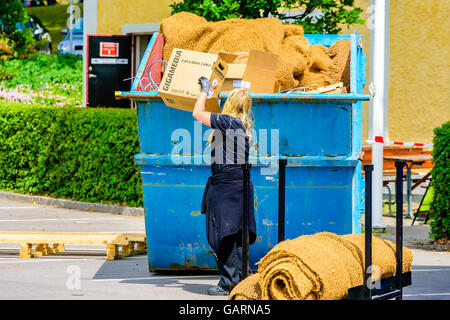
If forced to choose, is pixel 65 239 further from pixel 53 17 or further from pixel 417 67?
Answer: pixel 53 17

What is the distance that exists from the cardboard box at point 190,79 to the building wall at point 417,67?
10.3 m

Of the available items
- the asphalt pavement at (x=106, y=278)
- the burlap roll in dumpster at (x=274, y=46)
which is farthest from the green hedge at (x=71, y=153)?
the burlap roll in dumpster at (x=274, y=46)

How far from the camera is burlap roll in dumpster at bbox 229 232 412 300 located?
19.1ft

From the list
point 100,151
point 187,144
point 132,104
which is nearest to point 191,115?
point 187,144

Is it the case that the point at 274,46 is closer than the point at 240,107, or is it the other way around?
the point at 240,107

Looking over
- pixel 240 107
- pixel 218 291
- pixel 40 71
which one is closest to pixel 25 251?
pixel 218 291

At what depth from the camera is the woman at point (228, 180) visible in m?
7.11

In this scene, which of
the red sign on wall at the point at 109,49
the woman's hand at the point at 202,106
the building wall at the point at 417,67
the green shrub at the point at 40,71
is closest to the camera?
the woman's hand at the point at 202,106

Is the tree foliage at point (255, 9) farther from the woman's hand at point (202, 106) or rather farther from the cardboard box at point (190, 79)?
the woman's hand at point (202, 106)

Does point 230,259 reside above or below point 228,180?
below

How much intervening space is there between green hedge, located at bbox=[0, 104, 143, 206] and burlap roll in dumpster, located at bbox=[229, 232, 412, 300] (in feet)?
24.1

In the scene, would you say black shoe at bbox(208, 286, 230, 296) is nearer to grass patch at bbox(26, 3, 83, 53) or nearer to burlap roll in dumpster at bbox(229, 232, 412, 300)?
burlap roll in dumpster at bbox(229, 232, 412, 300)

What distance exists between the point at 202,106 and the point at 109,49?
36.1ft

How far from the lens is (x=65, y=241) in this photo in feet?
30.8
